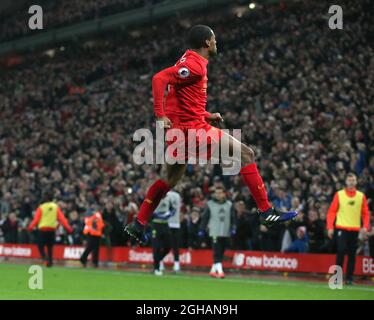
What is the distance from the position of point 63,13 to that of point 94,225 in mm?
24565

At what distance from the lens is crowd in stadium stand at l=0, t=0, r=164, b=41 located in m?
41.3

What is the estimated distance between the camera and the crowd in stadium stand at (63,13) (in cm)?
4134

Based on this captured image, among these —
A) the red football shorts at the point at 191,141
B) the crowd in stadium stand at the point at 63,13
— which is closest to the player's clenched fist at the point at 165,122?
the red football shorts at the point at 191,141

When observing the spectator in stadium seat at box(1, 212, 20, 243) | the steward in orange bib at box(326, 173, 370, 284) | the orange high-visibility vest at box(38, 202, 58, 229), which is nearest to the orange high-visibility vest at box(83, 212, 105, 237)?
the orange high-visibility vest at box(38, 202, 58, 229)

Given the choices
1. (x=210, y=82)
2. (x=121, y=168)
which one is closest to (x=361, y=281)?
(x=121, y=168)

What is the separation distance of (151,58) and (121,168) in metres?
13.0

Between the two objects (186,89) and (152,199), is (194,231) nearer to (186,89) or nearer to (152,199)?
(152,199)

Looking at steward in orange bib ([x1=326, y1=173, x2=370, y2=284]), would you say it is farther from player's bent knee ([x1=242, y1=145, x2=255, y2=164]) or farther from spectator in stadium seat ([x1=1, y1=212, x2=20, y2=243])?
spectator in stadium seat ([x1=1, y1=212, x2=20, y2=243])

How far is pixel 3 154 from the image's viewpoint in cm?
3488

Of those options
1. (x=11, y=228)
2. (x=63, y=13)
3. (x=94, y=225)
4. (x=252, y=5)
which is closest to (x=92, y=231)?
(x=94, y=225)

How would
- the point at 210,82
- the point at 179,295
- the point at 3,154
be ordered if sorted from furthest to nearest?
the point at 3,154
the point at 210,82
the point at 179,295

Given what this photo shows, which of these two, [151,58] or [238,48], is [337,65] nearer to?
[238,48]

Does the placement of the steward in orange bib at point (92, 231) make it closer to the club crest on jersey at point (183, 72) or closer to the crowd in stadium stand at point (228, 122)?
the crowd in stadium stand at point (228, 122)

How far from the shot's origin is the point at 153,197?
32.7 ft
